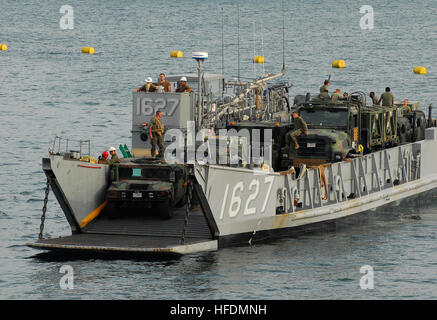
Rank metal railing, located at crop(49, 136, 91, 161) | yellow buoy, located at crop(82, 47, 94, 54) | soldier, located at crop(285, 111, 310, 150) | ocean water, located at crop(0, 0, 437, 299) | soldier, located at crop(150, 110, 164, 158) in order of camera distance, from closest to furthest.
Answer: ocean water, located at crop(0, 0, 437, 299) < metal railing, located at crop(49, 136, 91, 161) < soldier, located at crop(150, 110, 164, 158) < soldier, located at crop(285, 111, 310, 150) < yellow buoy, located at crop(82, 47, 94, 54)

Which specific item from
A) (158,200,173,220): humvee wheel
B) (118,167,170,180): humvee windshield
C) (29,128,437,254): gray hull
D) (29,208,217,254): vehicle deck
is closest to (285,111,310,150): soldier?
(29,128,437,254): gray hull

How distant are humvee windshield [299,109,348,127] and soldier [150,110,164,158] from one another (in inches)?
213

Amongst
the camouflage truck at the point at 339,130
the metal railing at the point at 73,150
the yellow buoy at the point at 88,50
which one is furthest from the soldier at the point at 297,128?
the yellow buoy at the point at 88,50

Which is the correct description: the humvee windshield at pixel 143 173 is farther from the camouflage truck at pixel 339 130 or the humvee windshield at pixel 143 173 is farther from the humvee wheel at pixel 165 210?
the camouflage truck at pixel 339 130

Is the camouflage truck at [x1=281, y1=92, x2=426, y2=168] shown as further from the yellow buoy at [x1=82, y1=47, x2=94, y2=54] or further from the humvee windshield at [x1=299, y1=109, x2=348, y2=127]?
the yellow buoy at [x1=82, y1=47, x2=94, y2=54]

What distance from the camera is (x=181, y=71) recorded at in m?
87.2

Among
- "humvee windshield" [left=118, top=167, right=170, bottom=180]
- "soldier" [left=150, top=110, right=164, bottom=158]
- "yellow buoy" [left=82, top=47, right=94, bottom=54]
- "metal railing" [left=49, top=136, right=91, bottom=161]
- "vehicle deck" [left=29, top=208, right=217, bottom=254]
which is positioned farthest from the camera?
"yellow buoy" [left=82, top=47, right=94, bottom=54]

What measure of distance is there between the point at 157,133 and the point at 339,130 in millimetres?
6348

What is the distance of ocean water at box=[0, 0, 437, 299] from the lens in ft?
94.8

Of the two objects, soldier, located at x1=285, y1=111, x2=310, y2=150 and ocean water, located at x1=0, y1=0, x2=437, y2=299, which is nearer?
ocean water, located at x1=0, y1=0, x2=437, y2=299

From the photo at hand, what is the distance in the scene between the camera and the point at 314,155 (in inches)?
1385

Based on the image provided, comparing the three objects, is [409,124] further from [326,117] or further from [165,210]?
[165,210]

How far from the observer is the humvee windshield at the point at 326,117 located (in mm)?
36156

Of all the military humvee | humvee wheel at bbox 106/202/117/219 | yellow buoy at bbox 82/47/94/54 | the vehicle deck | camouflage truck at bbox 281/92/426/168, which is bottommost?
the vehicle deck
